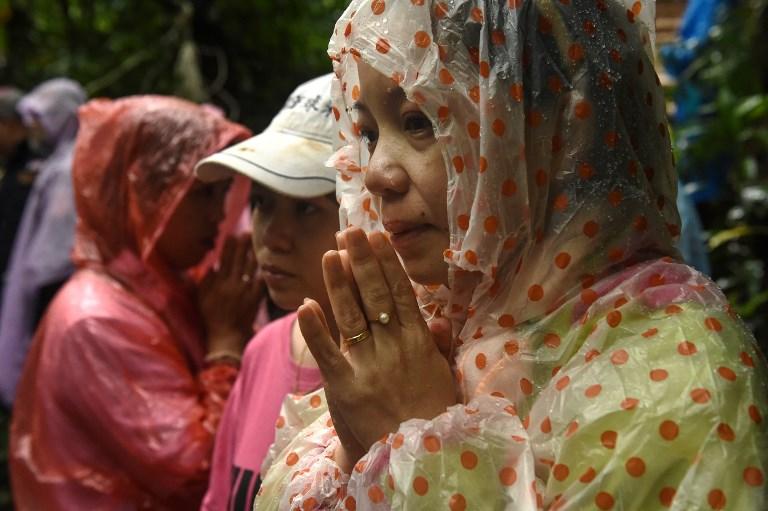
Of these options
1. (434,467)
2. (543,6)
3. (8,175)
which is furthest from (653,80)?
(8,175)

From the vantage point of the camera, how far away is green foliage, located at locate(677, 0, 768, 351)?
4.04 meters

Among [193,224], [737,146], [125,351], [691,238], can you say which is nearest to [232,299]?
[193,224]

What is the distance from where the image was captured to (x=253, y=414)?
2.34 metres

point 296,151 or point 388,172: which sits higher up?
point 388,172

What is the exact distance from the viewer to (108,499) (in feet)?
9.18

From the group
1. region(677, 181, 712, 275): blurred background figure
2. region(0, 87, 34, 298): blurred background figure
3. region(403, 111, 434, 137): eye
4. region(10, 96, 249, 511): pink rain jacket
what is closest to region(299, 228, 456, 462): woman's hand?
region(403, 111, 434, 137): eye

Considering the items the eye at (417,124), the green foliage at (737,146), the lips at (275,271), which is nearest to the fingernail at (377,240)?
the eye at (417,124)

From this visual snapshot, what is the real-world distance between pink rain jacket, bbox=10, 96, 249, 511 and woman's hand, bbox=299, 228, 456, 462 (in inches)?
51.7

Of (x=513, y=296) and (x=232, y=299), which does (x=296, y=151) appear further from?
(x=513, y=296)

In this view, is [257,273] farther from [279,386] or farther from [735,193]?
[735,193]

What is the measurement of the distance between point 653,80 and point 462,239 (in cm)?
39

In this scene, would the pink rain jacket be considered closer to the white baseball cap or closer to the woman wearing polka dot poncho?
the white baseball cap

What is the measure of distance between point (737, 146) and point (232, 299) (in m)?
2.31

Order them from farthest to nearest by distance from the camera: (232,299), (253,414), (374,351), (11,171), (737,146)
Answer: (11,171) < (737,146) < (232,299) < (253,414) < (374,351)
